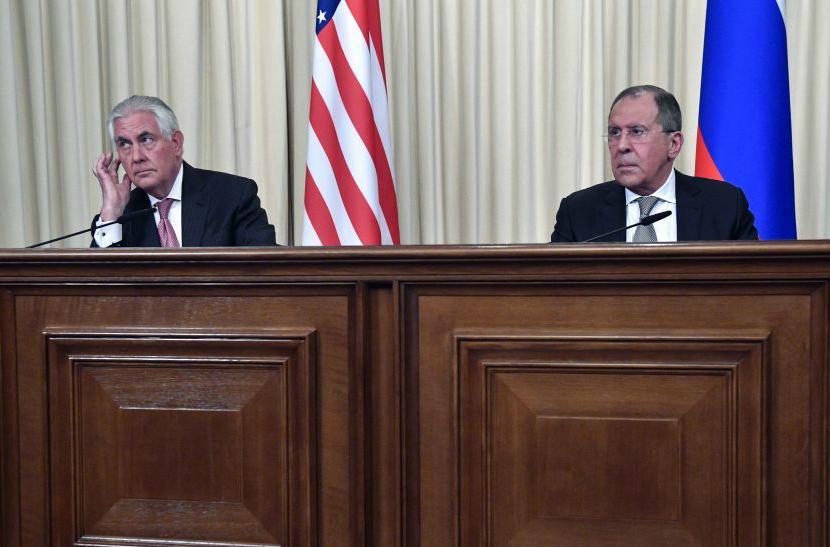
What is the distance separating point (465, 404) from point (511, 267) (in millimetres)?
272

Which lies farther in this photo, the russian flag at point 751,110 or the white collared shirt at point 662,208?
the russian flag at point 751,110

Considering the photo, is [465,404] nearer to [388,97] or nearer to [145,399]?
[145,399]

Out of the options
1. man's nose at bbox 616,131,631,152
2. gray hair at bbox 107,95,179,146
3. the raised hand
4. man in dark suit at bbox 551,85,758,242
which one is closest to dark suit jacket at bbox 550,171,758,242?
man in dark suit at bbox 551,85,758,242

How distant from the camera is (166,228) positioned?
9.62 feet

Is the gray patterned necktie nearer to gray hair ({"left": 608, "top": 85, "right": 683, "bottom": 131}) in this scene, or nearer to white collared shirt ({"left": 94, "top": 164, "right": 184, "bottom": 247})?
gray hair ({"left": 608, "top": 85, "right": 683, "bottom": 131})

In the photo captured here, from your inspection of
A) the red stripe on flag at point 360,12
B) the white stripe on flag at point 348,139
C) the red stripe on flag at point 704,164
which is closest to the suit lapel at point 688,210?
the red stripe on flag at point 704,164

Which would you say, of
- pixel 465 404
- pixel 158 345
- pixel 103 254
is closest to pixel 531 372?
pixel 465 404

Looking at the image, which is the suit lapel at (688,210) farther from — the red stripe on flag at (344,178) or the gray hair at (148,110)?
the gray hair at (148,110)

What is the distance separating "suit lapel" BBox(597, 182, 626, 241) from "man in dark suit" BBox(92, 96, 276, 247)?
105 centimetres

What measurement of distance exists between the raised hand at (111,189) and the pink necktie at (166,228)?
129mm

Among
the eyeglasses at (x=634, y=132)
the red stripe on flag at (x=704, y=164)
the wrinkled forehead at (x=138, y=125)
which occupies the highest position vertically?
the wrinkled forehead at (x=138, y=125)

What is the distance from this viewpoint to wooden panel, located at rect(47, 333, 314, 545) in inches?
67.9

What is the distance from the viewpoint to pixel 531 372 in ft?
5.41

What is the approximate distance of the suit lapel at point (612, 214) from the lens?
279cm
